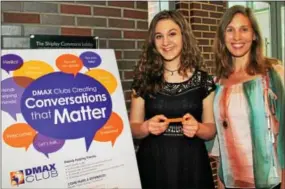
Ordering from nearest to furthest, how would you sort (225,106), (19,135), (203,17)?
(19,135) → (225,106) → (203,17)

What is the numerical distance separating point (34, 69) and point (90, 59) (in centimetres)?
38

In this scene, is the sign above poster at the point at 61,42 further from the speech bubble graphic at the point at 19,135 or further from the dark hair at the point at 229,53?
the dark hair at the point at 229,53

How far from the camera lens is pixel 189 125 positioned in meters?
1.99

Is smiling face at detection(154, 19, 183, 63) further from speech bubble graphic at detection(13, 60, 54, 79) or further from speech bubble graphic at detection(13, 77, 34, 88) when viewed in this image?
speech bubble graphic at detection(13, 77, 34, 88)

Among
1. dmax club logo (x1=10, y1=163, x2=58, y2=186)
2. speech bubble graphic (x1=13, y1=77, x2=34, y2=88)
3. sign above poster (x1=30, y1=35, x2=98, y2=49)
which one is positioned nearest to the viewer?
dmax club logo (x1=10, y1=163, x2=58, y2=186)

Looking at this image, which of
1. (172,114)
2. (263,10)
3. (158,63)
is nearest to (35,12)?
(158,63)

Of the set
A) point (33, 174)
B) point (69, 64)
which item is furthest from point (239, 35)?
point (33, 174)

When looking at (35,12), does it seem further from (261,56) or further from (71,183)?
(261,56)

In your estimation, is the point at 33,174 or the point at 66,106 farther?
the point at 66,106

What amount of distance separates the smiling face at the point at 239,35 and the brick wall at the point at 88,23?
90 cm

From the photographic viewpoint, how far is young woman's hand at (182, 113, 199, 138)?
1989 millimetres

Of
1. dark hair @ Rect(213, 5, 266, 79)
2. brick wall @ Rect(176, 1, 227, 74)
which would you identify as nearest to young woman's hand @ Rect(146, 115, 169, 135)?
dark hair @ Rect(213, 5, 266, 79)

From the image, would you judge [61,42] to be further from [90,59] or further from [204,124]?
[204,124]

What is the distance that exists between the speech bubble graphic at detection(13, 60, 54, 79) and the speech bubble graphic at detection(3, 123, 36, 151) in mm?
277
